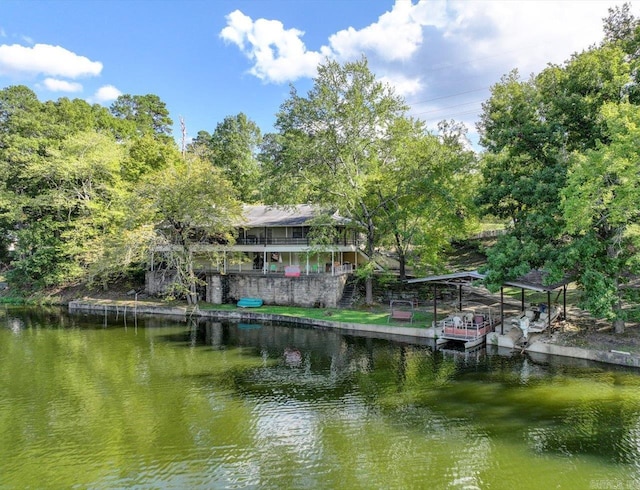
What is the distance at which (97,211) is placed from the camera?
36.6m

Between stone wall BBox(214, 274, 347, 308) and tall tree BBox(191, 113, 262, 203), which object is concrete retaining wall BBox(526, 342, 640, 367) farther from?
tall tree BBox(191, 113, 262, 203)

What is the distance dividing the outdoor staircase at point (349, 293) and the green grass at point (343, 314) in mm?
1374

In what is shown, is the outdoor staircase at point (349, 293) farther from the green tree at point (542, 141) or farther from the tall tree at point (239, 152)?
the tall tree at point (239, 152)

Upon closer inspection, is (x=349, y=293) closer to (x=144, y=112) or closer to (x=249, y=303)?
(x=249, y=303)

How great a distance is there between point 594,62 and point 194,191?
81.9 feet

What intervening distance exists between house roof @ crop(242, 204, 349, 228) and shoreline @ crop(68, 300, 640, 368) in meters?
7.85

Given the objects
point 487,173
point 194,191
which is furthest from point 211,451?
point 194,191

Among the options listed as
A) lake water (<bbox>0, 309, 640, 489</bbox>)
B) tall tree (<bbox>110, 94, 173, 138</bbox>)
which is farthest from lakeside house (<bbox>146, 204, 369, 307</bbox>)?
tall tree (<bbox>110, 94, 173, 138</bbox>)

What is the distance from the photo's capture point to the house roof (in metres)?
32.3

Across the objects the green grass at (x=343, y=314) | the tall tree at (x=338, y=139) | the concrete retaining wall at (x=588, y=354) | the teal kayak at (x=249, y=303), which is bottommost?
the concrete retaining wall at (x=588, y=354)

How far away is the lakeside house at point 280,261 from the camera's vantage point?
30.0 meters

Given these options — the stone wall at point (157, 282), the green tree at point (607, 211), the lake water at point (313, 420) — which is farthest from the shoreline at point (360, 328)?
the stone wall at point (157, 282)

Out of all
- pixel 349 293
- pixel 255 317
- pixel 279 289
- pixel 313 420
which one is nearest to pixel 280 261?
pixel 279 289

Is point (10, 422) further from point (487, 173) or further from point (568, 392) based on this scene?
point (487, 173)
